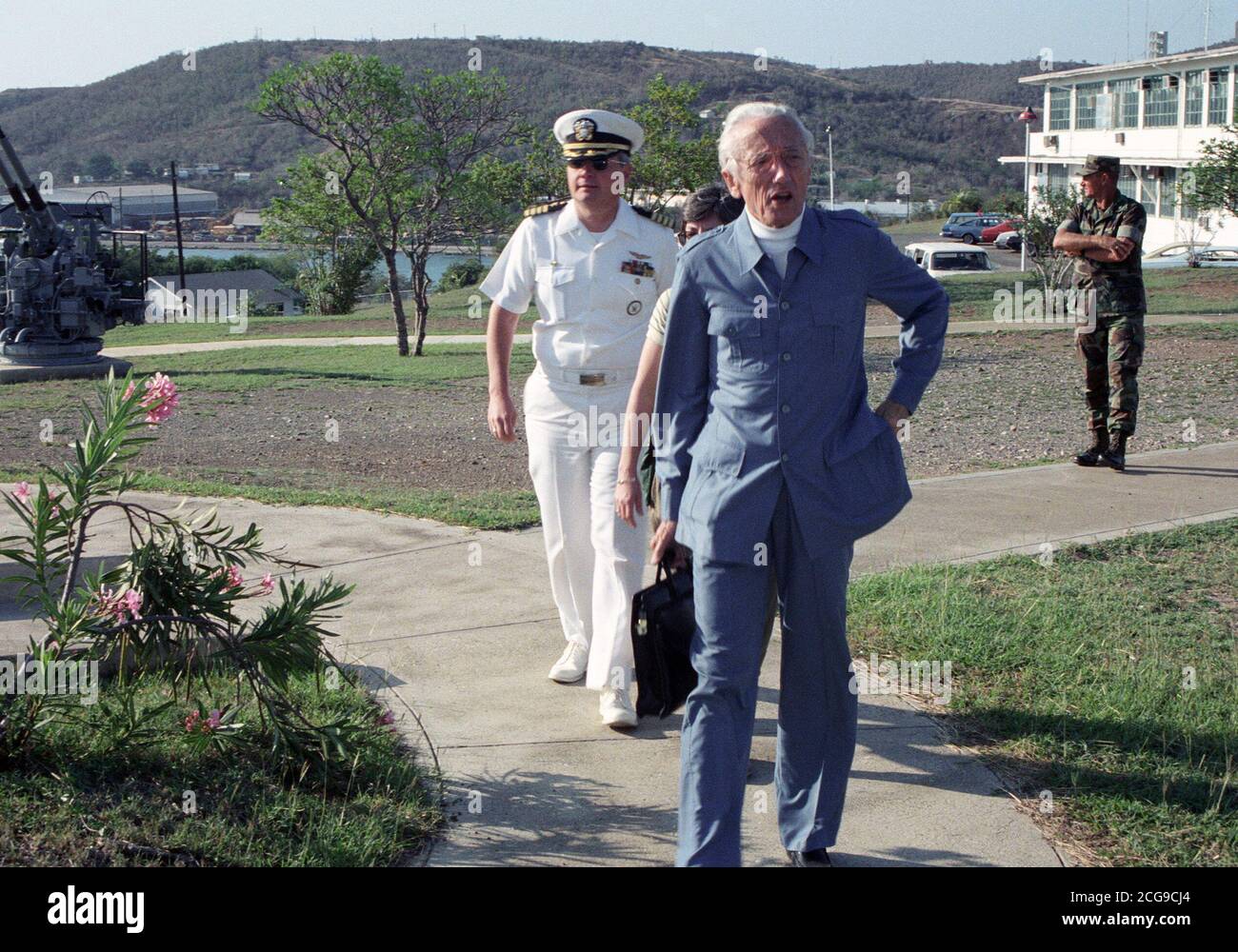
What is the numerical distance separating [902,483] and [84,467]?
7.33ft

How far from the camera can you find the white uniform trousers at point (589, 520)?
15.4ft

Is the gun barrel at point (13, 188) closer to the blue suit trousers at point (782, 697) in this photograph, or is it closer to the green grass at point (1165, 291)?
the green grass at point (1165, 291)

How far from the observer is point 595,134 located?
471cm

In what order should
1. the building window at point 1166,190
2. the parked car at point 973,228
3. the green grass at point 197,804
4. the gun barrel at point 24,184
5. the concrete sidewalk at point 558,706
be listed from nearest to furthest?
the green grass at point 197,804 → the concrete sidewalk at point 558,706 → the gun barrel at point 24,184 → the building window at point 1166,190 → the parked car at point 973,228

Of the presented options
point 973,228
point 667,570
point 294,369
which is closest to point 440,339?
point 294,369

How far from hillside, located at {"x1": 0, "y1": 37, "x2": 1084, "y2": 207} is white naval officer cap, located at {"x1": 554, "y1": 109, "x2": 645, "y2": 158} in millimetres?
94836

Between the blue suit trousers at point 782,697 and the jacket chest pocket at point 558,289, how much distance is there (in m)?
1.58

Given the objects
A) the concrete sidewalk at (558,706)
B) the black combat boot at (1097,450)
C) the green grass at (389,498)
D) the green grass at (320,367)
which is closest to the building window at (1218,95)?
the green grass at (320,367)

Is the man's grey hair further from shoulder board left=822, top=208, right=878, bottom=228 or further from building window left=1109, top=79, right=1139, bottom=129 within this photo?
building window left=1109, top=79, right=1139, bottom=129

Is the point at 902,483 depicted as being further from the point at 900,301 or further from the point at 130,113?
the point at 130,113

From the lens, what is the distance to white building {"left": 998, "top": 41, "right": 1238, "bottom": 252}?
162ft

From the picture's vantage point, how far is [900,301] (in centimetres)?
361

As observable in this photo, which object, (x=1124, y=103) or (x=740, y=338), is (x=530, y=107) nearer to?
(x=1124, y=103)

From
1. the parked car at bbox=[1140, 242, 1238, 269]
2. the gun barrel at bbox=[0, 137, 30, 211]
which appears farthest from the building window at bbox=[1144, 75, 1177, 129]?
the gun barrel at bbox=[0, 137, 30, 211]
